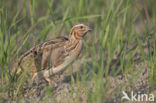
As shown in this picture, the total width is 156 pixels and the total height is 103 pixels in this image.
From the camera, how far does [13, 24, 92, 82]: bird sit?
20.2 feet

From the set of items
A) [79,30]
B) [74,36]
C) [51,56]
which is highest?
[79,30]

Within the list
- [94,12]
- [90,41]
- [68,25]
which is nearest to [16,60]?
[68,25]

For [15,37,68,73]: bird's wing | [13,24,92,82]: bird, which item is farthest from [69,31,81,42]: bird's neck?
[15,37,68,73]: bird's wing

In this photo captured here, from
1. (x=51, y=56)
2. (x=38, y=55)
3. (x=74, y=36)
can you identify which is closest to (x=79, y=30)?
(x=74, y=36)

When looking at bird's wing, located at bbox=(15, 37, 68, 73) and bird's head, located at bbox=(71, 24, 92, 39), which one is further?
bird's head, located at bbox=(71, 24, 92, 39)

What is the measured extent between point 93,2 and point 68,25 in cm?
198

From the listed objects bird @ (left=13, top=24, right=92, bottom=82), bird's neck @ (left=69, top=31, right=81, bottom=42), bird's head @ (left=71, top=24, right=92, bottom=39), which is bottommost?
bird @ (left=13, top=24, right=92, bottom=82)

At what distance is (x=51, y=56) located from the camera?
20.9 feet

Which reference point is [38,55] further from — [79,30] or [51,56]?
[79,30]

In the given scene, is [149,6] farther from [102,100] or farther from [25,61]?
[102,100]

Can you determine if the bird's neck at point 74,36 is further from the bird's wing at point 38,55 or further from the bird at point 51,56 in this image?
the bird's wing at point 38,55

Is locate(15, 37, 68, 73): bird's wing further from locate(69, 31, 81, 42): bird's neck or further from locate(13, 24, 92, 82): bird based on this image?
locate(69, 31, 81, 42): bird's neck

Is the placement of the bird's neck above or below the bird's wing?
above

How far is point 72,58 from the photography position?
6.46 metres
